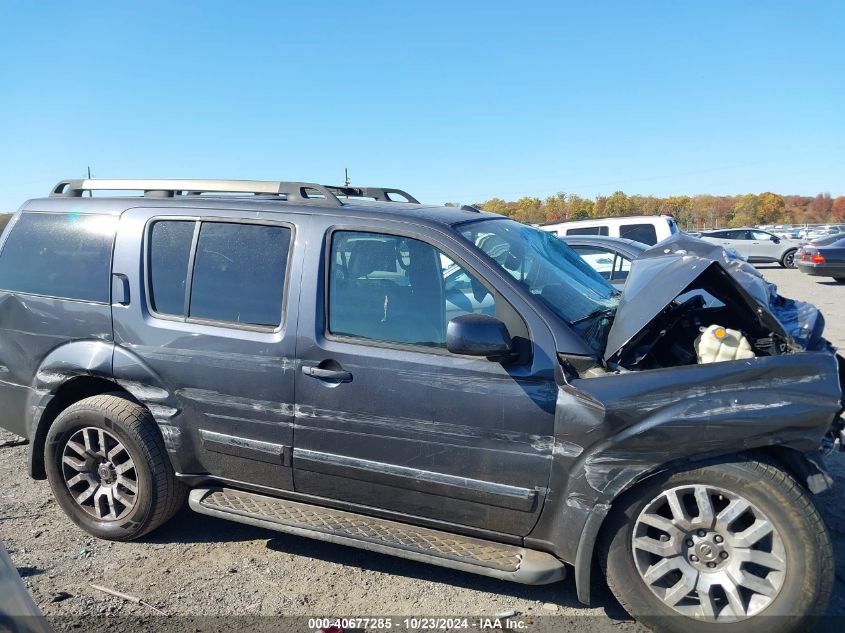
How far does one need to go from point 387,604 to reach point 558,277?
1921 mm

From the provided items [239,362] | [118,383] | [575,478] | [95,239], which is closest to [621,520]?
[575,478]

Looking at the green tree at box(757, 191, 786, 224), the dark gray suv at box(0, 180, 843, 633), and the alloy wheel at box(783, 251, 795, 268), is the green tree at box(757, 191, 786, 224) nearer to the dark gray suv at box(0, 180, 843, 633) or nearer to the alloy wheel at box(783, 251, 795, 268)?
the alloy wheel at box(783, 251, 795, 268)

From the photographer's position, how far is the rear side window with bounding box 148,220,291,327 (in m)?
3.40

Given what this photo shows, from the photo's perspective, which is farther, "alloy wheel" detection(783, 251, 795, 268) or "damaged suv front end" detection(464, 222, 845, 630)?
"alloy wheel" detection(783, 251, 795, 268)

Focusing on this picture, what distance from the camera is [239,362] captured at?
11.0 feet

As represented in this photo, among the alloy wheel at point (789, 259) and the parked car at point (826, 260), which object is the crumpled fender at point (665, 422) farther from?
the alloy wheel at point (789, 259)

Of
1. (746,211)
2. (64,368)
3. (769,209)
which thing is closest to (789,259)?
(64,368)

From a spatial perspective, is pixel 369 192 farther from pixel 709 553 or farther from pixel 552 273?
pixel 709 553

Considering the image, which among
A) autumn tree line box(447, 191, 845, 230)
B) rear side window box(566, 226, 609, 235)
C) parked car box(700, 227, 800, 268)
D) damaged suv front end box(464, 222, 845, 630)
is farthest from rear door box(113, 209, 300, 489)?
autumn tree line box(447, 191, 845, 230)

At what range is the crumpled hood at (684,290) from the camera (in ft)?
9.52

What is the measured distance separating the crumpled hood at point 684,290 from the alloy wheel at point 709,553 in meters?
0.74

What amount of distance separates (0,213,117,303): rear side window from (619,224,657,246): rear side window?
8.79 m

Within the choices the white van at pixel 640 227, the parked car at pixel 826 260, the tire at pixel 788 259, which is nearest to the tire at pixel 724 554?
the white van at pixel 640 227

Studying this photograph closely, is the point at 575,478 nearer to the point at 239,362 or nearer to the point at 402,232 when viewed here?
the point at 402,232
